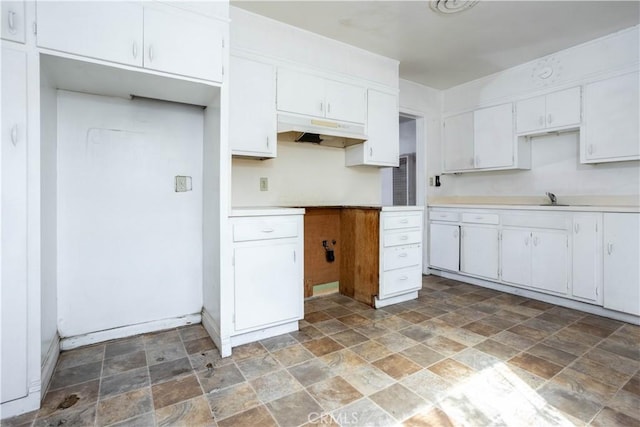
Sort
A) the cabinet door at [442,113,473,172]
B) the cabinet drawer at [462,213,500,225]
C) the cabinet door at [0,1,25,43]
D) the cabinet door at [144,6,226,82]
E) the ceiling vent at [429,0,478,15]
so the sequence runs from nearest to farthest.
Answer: the cabinet door at [0,1,25,43] → the cabinet door at [144,6,226,82] → the ceiling vent at [429,0,478,15] → the cabinet drawer at [462,213,500,225] → the cabinet door at [442,113,473,172]

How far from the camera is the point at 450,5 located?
2.46m

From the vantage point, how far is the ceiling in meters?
2.48

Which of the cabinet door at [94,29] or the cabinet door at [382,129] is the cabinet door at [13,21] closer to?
the cabinet door at [94,29]

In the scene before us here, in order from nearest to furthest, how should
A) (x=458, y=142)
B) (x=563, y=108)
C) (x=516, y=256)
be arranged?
(x=563, y=108) < (x=516, y=256) < (x=458, y=142)

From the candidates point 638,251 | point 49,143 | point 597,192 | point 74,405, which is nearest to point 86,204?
Result: point 49,143

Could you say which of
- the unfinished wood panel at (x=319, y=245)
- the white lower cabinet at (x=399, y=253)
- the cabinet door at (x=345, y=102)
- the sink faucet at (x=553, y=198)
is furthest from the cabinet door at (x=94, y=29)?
the sink faucet at (x=553, y=198)

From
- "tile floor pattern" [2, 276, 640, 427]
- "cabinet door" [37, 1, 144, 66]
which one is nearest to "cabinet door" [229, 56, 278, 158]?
"cabinet door" [37, 1, 144, 66]

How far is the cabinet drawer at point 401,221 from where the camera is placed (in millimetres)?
2922

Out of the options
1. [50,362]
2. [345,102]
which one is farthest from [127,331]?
[345,102]

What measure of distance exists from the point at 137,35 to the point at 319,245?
2259mm

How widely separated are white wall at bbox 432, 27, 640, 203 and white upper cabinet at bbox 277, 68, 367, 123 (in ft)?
5.38

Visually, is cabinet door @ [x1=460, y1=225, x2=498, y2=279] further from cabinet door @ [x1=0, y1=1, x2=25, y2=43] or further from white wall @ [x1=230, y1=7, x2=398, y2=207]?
cabinet door @ [x1=0, y1=1, x2=25, y2=43]

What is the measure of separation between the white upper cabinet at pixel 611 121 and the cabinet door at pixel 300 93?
2516 millimetres

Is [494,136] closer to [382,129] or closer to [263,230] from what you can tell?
[382,129]
